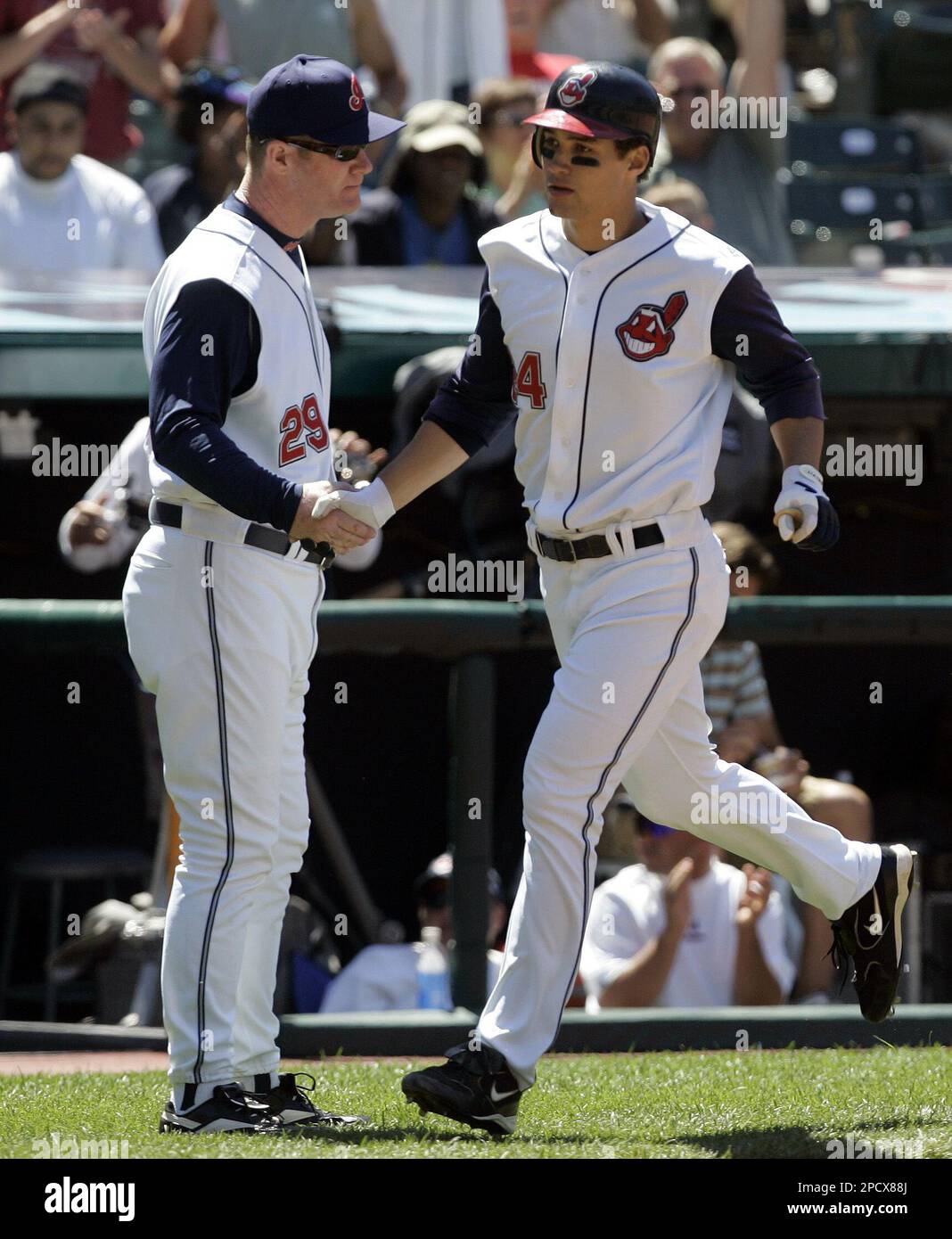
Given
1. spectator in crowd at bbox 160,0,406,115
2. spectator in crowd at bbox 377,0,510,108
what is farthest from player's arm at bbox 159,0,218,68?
spectator in crowd at bbox 377,0,510,108

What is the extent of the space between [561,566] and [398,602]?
1.17 m

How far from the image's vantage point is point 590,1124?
3.41 m

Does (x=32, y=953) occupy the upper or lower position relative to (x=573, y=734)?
lower

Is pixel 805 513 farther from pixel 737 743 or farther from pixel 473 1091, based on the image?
pixel 737 743

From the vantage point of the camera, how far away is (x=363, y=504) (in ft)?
10.8

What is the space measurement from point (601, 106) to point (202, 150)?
11.5ft

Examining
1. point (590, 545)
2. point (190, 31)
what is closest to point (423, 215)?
point (190, 31)

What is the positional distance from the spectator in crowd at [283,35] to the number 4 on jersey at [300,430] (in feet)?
15.0

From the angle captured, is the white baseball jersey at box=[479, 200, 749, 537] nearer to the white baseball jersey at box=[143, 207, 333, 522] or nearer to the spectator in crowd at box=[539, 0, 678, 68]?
the white baseball jersey at box=[143, 207, 333, 522]

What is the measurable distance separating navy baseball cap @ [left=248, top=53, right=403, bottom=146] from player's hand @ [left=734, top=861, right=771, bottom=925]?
2.34 metres

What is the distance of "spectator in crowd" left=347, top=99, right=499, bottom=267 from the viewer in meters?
6.66

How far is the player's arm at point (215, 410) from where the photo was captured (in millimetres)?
3109

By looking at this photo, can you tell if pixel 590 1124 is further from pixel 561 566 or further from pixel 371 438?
pixel 371 438

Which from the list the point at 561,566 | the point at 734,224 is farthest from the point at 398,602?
the point at 734,224
